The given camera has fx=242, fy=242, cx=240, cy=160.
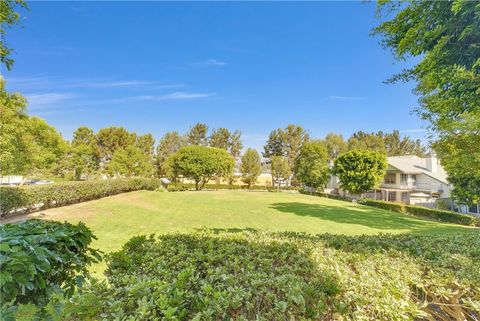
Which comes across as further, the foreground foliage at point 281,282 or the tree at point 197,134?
the tree at point 197,134

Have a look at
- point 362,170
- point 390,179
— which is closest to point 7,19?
point 362,170

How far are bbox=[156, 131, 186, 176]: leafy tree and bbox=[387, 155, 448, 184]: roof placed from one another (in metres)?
34.6

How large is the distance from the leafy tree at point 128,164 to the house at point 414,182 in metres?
30.8

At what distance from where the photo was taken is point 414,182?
32.1 m

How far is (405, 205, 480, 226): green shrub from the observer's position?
17578mm

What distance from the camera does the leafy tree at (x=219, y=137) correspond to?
158 ft

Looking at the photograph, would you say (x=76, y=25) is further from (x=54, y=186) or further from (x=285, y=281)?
(x=54, y=186)

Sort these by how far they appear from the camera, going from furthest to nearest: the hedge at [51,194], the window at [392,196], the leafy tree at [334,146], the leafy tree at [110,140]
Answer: the leafy tree at [334,146], the leafy tree at [110,140], the window at [392,196], the hedge at [51,194]

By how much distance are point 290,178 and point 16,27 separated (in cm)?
4419

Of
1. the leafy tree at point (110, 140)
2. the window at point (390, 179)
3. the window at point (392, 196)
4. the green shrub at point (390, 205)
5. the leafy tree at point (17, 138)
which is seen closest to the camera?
the leafy tree at point (17, 138)

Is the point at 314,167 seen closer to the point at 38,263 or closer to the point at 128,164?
the point at 128,164

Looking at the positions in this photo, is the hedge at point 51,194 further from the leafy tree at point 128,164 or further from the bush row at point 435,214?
the bush row at point 435,214

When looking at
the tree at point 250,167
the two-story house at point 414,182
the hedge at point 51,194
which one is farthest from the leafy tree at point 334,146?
the hedge at point 51,194

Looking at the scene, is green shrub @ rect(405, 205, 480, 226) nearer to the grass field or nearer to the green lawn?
the grass field
